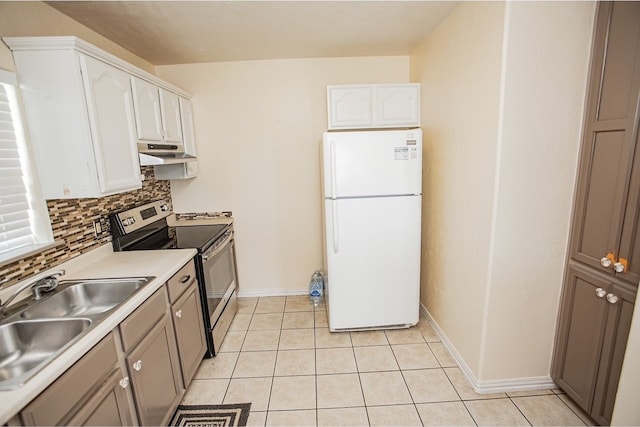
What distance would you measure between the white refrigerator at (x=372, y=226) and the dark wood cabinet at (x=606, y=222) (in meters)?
0.98

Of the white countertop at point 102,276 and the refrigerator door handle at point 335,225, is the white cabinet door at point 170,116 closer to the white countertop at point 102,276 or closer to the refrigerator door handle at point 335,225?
the white countertop at point 102,276

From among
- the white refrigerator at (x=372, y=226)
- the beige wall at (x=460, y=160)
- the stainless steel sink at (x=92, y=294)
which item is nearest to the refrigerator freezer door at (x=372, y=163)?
the white refrigerator at (x=372, y=226)

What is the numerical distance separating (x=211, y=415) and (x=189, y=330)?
517mm

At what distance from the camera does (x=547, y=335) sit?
71.9 inches

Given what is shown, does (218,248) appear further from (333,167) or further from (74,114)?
(74,114)

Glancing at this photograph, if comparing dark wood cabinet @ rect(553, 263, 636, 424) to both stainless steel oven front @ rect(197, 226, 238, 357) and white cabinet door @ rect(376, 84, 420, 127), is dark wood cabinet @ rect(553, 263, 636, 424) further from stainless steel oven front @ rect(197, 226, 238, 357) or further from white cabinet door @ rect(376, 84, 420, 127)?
stainless steel oven front @ rect(197, 226, 238, 357)

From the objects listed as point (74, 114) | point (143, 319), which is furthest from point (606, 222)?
point (74, 114)

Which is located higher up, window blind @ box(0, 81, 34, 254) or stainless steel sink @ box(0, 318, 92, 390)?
window blind @ box(0, 81, 34, 254)

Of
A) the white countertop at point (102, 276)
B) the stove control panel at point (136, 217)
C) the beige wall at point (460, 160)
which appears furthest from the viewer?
the stove control panel at point (136, 217)

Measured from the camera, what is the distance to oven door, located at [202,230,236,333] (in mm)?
2227

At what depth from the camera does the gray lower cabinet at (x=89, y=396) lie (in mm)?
920

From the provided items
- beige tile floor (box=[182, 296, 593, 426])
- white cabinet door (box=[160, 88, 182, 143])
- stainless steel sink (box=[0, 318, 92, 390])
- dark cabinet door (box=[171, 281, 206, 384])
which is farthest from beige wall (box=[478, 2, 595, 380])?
white cabinet door (box=[160, 88, 182, 143])

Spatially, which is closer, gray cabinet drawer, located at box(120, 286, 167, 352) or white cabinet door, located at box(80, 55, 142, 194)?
gray cabinet drawer, located at box(120, 286, 167, 352)

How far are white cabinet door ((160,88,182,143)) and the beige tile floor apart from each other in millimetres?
1744
